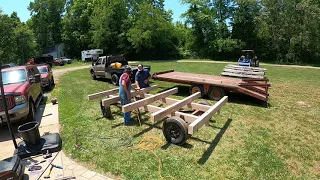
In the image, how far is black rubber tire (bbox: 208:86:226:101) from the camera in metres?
9.51

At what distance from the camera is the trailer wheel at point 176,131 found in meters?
5.36

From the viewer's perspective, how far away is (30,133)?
514cm

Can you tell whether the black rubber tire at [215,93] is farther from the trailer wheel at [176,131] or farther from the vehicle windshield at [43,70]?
the vehicle windshield at [43,70]

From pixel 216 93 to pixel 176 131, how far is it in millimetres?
4676

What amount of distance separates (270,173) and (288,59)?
28761 millimetres

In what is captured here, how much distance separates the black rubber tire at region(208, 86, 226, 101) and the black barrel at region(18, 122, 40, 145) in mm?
6918

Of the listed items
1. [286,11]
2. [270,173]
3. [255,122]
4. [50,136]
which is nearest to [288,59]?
[286,11]

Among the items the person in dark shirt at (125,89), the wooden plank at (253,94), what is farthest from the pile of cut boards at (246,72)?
the person in dark shirt at (125,89)

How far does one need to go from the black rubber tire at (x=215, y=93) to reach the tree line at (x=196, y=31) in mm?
23679

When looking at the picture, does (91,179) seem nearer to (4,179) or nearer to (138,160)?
(138,160)

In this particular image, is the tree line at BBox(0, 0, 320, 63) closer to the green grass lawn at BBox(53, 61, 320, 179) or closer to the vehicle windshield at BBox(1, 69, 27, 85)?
the green grass lawn at BBox(53, 61, 320, 179)

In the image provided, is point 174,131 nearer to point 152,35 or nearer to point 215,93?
point 215,93

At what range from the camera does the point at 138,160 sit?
4.94 meters

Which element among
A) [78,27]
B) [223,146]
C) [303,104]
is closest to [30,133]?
[223,146]
